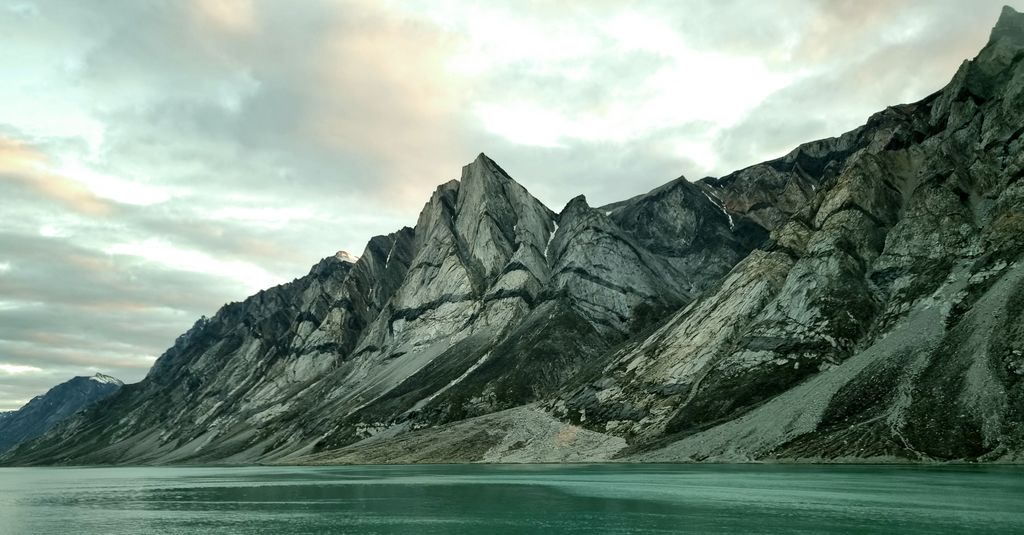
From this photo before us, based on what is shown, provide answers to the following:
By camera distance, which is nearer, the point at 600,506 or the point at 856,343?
the point at 600,506

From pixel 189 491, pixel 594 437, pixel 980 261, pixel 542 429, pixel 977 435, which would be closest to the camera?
pixel 977 435

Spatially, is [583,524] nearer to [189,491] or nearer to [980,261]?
[189,491]

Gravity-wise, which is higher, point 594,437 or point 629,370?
point 629,370

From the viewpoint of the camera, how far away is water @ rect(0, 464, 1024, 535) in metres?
49.8

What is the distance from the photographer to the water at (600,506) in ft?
163

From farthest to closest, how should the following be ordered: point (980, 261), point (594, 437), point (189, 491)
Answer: point (594, 437)
point (980, 261)
point (189, 491)

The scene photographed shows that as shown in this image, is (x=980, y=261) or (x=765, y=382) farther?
(x=765, y=382)

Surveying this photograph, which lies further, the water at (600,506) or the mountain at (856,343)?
the mountain at (856,343)

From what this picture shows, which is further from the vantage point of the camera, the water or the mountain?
the mountain

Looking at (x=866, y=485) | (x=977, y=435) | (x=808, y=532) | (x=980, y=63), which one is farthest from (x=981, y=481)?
(x=980, y=63)

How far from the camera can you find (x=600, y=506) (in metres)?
62.3

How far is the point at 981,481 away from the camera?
222ft

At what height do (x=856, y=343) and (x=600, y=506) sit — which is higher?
(x=856, y=343)

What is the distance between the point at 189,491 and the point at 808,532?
8517cm
